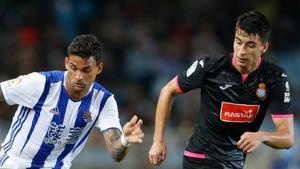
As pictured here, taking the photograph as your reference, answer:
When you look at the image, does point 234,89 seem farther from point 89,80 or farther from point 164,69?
point 164,69

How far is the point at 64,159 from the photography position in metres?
6.62

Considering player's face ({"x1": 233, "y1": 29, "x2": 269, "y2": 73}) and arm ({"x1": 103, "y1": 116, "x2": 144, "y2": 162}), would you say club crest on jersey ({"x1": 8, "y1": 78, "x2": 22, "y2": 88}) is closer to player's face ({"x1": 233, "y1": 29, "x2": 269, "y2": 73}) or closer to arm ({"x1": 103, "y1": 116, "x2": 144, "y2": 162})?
arm ({"x1": 103, "y1": 116, "x2": 144, "y2": 162})

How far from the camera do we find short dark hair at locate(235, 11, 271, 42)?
629cm

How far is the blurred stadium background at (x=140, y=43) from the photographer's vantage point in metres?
11.9

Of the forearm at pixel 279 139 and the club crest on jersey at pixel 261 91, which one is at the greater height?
the club crest on jersey at pixel 261 91

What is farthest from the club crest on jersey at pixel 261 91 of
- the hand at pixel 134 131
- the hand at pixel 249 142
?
the hand at pixel 134 131

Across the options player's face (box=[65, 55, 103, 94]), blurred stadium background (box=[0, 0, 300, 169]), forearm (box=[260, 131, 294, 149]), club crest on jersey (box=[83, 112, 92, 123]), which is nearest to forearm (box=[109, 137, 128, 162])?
club crest on jersey (box=[83, 112, 92, 123])

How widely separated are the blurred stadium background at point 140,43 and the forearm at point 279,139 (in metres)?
4.88

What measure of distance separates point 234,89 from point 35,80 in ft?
5.12

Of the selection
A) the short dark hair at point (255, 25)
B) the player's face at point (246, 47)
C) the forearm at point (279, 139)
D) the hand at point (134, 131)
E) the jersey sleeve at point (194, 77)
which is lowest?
the forearm at point (279, 139)

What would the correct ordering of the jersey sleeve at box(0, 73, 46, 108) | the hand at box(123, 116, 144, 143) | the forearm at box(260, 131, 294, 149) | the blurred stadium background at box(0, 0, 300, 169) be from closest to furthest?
the hand at box(123, 116, 144, 143)
the forearm at box(260, 131, 294, 149)
the jersey sleeve at box(0, 73, 46, 108)
the blurred stadium background at box(0, 0, 300, 169)

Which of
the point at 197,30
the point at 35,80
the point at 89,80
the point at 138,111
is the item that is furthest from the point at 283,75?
the point at 197,30

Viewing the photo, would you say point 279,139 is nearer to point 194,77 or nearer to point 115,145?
point 194,77

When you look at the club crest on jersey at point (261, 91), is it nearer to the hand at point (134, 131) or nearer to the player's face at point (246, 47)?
the player's face at point (246, 47)
